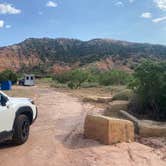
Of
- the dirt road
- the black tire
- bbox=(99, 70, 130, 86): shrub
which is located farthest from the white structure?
the black tire

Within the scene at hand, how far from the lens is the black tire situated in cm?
897

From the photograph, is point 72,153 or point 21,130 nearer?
point 72,153

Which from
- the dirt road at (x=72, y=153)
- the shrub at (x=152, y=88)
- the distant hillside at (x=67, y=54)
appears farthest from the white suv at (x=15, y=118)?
the distant hillside at (x=67, y=54)

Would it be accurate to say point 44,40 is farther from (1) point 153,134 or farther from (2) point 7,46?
(1) point 153,134

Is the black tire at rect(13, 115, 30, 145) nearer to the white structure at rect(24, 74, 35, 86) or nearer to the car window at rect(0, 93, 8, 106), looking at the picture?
the car window at rect(0, 93, 8, 106)

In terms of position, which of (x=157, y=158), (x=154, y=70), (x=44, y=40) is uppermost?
(x=44, y=40)

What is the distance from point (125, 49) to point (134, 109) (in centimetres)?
10057

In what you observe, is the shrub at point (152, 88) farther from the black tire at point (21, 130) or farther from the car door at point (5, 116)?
the car door at point (5, 116)

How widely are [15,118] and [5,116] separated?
59cm

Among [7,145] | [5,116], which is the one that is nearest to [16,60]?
[7,145]

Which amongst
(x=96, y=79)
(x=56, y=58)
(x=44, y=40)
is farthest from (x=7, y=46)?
(x=96, y=79)

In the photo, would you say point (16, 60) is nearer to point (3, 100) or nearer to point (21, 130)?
point (21, 130)

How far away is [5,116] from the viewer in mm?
8375

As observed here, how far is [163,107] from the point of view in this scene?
47.2ft
